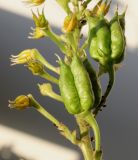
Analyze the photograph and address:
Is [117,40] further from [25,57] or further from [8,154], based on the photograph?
[8,154]

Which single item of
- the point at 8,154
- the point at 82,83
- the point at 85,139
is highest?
the point at 82,83

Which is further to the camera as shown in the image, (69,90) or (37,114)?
(37,114)

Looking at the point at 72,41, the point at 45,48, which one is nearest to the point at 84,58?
the point at 72,41

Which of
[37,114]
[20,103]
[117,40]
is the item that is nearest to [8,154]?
[37,114]

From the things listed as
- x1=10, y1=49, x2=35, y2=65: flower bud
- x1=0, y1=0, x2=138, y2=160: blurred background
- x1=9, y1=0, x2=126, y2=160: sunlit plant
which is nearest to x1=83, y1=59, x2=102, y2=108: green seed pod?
x1=9, y1=0, x2=126, y2=160: sunlit plant

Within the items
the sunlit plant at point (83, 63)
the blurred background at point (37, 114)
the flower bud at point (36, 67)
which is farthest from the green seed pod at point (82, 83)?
the blurred background at point (37, 114)

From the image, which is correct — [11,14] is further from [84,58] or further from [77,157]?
[84,58]

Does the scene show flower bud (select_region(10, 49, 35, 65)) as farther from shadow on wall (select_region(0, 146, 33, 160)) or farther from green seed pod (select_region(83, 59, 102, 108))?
shadow on wall (select_region(0, 146, 33, 160))
